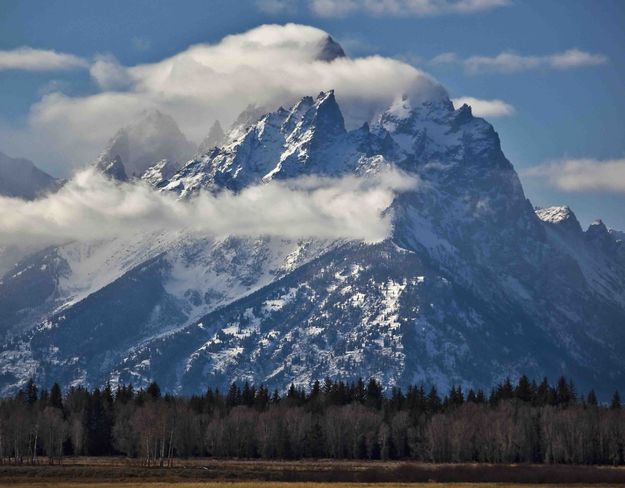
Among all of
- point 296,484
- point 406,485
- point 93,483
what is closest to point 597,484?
point 406,485

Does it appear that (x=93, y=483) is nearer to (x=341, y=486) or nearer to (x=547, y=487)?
(x=341, y=486)

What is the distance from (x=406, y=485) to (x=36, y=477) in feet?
166

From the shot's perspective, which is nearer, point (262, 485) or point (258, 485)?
point (262, 485)

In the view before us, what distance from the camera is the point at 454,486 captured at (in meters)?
190

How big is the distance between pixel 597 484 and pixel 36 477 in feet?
247

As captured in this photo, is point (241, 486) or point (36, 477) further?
point (36, 477)

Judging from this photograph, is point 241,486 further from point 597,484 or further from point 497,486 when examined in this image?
point 597,484

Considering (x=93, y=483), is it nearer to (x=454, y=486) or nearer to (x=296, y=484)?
(x=296, y=484)

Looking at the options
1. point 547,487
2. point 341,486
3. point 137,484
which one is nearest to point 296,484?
point 341,486

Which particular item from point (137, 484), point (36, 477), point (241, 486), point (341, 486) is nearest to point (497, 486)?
point (341, 486)

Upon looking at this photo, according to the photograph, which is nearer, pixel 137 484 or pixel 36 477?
pixel 137 484

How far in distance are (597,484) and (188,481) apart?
5434cm

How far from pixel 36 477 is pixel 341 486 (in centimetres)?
4346

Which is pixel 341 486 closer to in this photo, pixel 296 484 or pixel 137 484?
pixel 296 484
